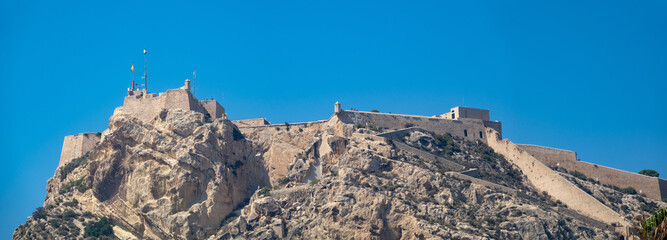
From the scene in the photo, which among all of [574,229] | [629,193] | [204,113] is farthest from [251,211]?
[629,193]

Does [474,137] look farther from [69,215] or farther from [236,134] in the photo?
[69,215]

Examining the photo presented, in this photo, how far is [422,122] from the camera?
265 ft

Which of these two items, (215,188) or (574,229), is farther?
(215,188)

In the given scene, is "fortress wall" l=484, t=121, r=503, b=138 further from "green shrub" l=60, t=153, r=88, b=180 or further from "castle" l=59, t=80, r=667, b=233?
"green shrub" l=60, t=153, r=88, b=180

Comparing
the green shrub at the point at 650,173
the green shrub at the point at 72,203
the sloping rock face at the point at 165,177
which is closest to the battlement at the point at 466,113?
the green shrub at the point at 650,173

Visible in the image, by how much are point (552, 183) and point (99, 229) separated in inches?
1501

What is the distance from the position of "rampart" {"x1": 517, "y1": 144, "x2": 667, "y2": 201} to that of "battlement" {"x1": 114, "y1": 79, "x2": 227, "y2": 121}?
3111 centimetres

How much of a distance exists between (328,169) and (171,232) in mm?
13969

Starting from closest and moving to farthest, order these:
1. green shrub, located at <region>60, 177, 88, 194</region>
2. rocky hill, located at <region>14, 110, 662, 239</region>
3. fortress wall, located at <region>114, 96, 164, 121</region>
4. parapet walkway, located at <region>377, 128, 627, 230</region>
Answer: rocky hill, located at <region>14, 110, 662, 239</region>, parapet walkway, located at <region>377, 128, 627, 230</region>, green shrub, located at <region>60, 177, 88, 194</region>, fortress wall, located at <region>114, 96, 164, 121</region>

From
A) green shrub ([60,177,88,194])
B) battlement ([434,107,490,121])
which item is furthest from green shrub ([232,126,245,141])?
battlement ([434,107,490,121])

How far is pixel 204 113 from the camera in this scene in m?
77.3

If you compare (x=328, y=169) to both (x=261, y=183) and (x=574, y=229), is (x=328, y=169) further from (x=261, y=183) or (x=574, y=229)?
(x=574, y=229)

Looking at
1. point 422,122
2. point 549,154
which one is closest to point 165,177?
point 422,122

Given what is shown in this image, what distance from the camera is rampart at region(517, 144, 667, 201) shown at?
244ft
